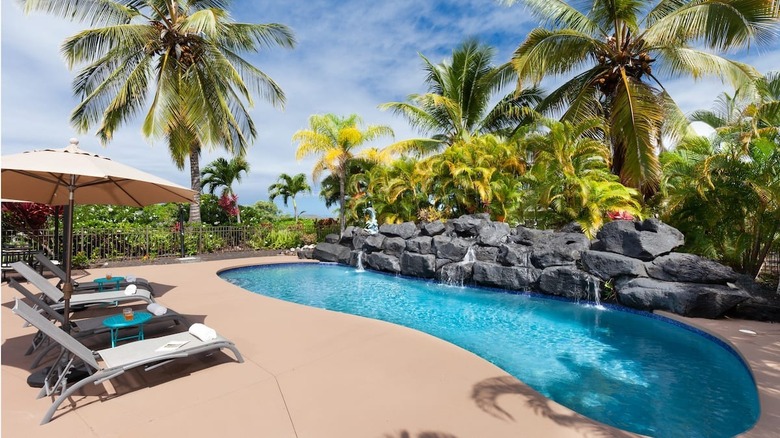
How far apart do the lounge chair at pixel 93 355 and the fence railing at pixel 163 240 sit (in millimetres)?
8071

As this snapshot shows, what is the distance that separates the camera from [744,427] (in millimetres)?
3332

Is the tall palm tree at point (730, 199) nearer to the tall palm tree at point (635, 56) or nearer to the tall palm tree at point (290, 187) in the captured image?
the tall palm tree at point (635, 56)

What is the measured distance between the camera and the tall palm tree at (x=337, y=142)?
1758 cm

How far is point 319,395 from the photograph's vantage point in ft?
10.6

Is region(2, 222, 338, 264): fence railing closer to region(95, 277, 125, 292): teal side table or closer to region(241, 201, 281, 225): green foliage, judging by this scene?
region(241, 201, 281, 225): green foliage

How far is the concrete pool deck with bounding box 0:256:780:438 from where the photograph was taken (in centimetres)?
277

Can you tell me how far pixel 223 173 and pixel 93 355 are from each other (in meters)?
28.7

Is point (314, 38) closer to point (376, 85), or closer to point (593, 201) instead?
point (376, 85)

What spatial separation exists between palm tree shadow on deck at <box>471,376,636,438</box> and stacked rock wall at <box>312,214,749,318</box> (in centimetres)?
545

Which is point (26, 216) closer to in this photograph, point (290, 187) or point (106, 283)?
point (106, 283)

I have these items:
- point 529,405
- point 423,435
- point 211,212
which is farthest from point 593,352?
point 211,212

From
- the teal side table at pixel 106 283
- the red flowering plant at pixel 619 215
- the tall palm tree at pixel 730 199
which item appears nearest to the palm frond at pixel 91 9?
the teal side table at pixel 106 283

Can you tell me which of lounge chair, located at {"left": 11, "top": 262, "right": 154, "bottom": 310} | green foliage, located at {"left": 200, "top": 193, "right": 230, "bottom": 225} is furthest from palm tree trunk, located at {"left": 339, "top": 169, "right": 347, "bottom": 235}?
lounge chair, located at {"left": 11, "top": 262, "right": 154, "bottom": 310}

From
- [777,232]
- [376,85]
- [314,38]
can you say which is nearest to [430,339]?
[777,232]
